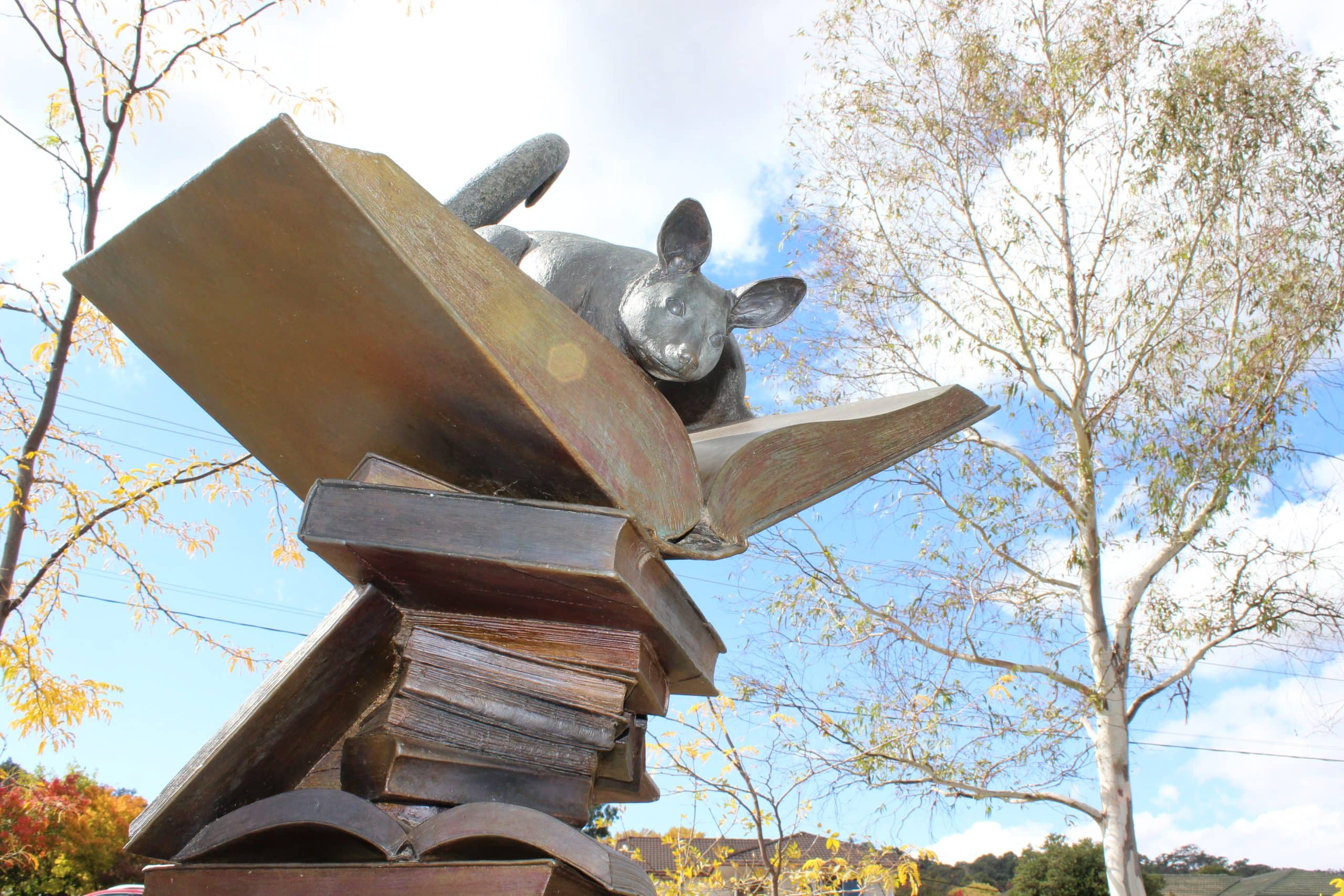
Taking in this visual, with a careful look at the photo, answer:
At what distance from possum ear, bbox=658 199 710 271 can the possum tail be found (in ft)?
1.02

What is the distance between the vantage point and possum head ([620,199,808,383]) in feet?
4.48

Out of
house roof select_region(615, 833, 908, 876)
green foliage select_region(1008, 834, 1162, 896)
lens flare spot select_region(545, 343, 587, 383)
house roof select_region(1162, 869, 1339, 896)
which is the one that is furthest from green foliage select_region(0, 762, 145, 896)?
house roof select_region(1162, 869, 1339, 896)

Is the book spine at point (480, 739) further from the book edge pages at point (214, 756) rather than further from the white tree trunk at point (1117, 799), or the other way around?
the white tree trunk at point (1117, 799)

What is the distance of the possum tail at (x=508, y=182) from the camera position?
150cm

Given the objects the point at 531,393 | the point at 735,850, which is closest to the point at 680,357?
the point at 531,393

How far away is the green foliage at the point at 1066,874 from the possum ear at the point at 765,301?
17837 millimetres

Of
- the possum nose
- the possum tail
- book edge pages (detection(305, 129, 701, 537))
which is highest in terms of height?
the possum tail

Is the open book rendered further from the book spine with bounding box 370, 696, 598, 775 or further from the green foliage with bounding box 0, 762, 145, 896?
the green foliage with bounding box 0, 762, 145, 896

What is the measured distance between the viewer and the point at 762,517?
1343 mm

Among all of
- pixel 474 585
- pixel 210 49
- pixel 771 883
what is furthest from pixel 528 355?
pixel 210 49

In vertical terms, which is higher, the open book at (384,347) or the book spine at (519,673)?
the open book at (384,347)

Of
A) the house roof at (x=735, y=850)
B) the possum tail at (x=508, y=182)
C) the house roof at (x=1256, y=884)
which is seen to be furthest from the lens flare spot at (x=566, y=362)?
the house roof at (x=1256, y=884)

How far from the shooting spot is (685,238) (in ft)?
4.57

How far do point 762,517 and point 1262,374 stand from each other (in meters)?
9.25
